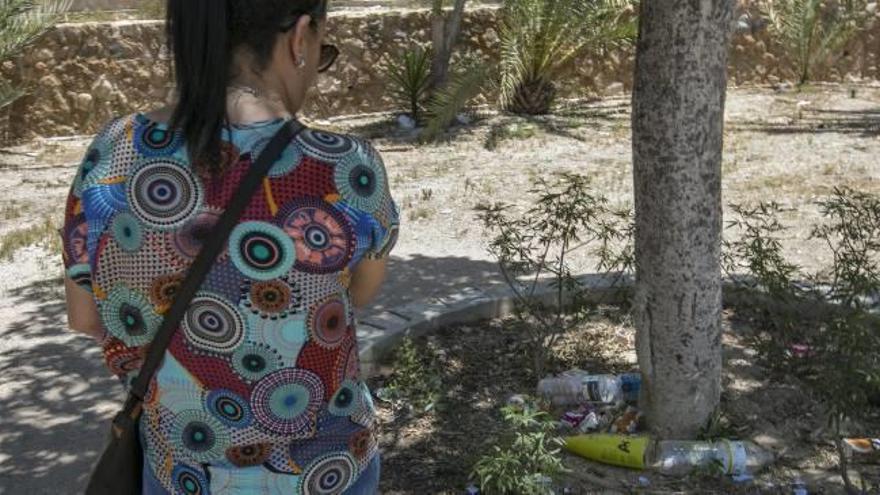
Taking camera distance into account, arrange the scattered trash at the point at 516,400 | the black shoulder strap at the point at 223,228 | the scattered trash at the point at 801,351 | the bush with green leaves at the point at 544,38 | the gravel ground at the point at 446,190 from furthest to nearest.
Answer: the bush with green leaves at the point at 544,38, the gravel ground at the point at 446,190, the scattered trash at the point at 516,400, the scattered trash at the point at 801,351, the black shoulder strap at the point at 223,228

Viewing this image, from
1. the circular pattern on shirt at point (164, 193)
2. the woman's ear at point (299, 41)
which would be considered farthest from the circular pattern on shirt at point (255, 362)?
the woman's ear at point (299, 41)

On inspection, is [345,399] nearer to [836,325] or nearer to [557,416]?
[836,325]

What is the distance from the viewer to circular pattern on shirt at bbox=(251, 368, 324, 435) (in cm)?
178

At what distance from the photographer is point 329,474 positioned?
6.06 feet

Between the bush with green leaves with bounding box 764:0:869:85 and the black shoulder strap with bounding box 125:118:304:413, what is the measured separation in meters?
11.8

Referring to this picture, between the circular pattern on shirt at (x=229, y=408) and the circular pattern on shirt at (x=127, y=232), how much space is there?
26 centimetres

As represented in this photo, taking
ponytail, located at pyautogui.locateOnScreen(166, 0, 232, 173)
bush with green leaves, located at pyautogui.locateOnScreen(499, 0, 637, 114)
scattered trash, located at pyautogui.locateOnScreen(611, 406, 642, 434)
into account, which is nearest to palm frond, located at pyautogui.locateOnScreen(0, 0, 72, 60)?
bush with green leaves, located at pyautogui.locateOnScreen(499, 0, 637, 114)

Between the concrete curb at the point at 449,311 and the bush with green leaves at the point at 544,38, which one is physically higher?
the bush with green leaves at the point at 544,38

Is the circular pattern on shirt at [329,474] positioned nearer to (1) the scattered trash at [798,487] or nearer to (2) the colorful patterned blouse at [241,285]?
(2) the colorful patterned blouse at [241,285]

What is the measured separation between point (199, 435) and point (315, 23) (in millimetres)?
671

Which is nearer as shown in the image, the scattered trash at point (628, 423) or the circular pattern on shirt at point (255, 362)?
the circular pattern on shirt at point (255, 362)

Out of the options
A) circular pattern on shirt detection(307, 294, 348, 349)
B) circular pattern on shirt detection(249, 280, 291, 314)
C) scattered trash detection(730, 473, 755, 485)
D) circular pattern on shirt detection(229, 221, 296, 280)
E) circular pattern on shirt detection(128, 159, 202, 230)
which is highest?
circular pattern on shirt detection(128, 159, 202, 230)

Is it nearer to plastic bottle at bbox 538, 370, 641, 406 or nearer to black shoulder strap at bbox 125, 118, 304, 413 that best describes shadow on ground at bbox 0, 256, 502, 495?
plastic bottle at bbox 538, 370, 641, 406

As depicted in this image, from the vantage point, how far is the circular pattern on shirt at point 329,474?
1.83 metres
